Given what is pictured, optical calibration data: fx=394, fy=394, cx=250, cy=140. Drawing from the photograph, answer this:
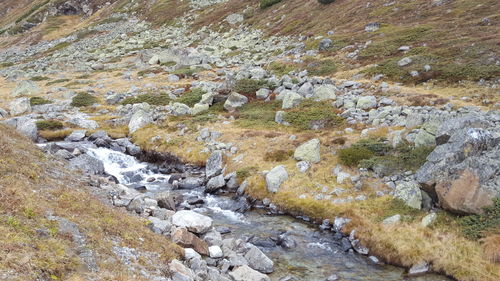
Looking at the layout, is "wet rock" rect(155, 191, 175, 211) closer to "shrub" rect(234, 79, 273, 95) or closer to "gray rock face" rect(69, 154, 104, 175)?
"gray rock face" rect(69, 154, 104, 175)

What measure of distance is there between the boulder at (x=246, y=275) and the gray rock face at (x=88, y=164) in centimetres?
1761

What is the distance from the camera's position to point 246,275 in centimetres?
1578

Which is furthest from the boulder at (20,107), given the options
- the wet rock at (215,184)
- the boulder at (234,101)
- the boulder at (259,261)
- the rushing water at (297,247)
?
the boulder at (259,261)

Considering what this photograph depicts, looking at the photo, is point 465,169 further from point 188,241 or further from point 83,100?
point 83,100

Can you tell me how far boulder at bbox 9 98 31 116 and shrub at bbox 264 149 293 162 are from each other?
109ft

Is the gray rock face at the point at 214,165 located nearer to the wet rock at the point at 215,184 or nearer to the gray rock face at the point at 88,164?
the wet rock at the point at 215,184

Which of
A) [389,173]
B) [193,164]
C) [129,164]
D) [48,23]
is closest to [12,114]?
[129,164]

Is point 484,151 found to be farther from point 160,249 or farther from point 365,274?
point 160,249

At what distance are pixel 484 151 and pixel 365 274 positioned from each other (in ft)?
29.5

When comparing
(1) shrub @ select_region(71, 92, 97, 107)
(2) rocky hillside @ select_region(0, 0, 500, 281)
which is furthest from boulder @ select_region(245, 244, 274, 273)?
(1) shrub @ select_region(71, 92, 97, 107)

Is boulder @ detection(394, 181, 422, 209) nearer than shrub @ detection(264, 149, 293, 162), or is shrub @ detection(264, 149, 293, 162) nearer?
boulder @ detection(394, 181, 422, 209)

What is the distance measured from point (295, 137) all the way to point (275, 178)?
7.12 m

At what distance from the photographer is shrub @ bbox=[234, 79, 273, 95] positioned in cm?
4578

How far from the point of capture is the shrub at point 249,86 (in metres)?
45.8
